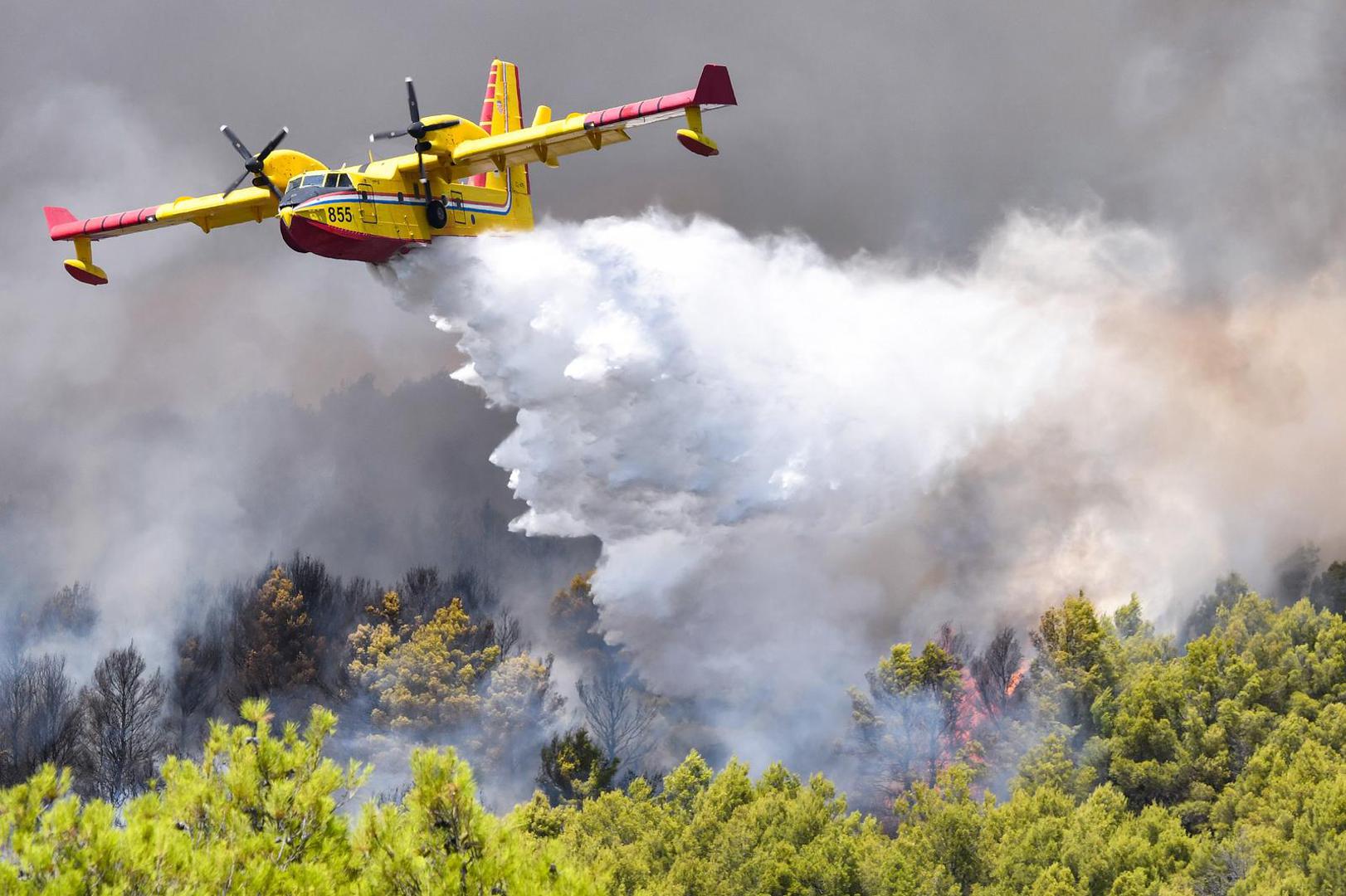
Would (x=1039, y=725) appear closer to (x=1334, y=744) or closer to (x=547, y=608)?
(x=1334, y=744)

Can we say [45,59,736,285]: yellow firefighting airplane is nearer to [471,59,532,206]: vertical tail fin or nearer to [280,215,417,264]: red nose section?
[280,215,417,264]: red nose section

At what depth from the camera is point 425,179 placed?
41.0m

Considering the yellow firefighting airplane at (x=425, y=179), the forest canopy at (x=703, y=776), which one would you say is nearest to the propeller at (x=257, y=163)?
the yellow firefighting airplane at (x=425, y=179)

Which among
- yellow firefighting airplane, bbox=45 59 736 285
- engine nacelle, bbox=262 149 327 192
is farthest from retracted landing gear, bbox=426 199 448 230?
engine nacelle, bbox=262 149 327 192

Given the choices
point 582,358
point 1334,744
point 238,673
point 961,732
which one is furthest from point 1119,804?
point 238,673

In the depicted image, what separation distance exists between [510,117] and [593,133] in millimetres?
11499

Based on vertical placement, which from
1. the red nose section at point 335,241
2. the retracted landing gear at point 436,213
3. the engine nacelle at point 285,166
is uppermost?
the engine nacelle at point 285,166

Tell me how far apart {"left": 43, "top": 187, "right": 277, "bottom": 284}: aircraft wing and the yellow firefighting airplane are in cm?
8

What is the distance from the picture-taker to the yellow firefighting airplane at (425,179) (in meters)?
38.7

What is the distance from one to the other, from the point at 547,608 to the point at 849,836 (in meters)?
41.2

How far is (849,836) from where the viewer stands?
47.8 metres

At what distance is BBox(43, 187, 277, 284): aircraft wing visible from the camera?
46375 millimetres

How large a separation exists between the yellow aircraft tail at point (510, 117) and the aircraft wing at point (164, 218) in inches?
A: 271

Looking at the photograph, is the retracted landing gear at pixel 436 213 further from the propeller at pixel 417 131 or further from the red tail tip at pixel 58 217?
the red tail tip at pixel 58 217
